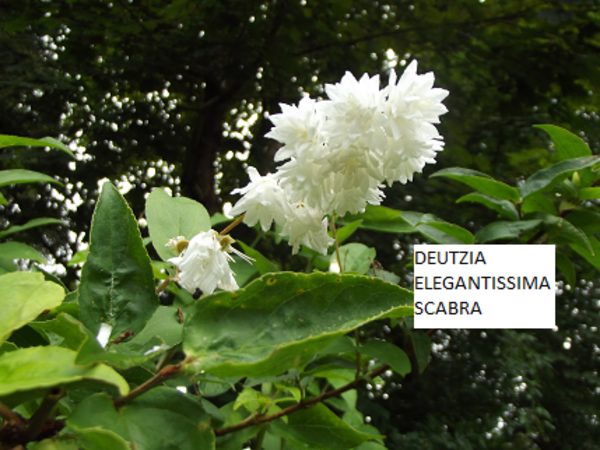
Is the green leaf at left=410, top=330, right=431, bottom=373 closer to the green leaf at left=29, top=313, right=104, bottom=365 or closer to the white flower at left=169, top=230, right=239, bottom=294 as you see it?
the white flower at left=169, top=230, right=239, bottom=294

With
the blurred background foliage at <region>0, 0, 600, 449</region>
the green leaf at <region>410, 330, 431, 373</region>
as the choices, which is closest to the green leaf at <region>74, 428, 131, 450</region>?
the green leaf at <region>410, 330, 431, 373</region>

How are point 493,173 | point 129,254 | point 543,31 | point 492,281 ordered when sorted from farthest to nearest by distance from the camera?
point 493,173 < point 543,31 < point 492,281 < point 129,254

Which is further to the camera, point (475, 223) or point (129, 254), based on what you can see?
point (475, 223)

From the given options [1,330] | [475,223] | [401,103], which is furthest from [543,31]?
[1,330]

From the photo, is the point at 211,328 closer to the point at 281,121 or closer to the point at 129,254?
the point at 129,254

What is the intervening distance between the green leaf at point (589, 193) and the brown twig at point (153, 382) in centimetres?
96

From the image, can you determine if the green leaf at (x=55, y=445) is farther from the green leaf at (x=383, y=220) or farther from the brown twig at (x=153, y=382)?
the green leaf at (x=383, y=220)

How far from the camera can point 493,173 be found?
3059 mm

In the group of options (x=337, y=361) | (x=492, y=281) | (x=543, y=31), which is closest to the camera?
(x=337, y=361)

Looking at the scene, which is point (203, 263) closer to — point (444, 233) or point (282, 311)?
point (282, 311)

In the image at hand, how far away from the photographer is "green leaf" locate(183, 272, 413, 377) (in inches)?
17.4

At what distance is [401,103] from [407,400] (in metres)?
3.16

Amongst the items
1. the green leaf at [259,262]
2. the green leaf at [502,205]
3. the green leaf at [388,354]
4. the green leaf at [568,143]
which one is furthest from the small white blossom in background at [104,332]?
the green leaf at [568,143]

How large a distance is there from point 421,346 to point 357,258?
1.19 feet
